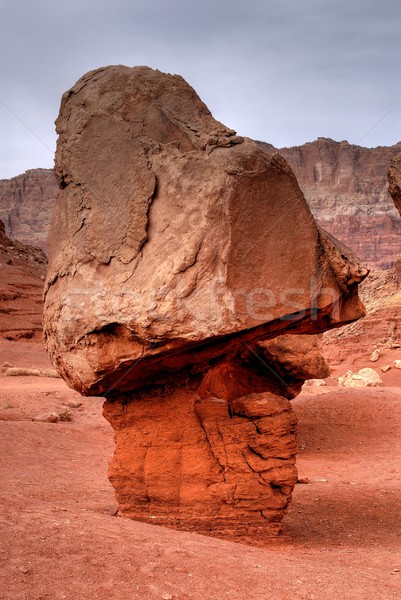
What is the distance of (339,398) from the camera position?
45.7 feet

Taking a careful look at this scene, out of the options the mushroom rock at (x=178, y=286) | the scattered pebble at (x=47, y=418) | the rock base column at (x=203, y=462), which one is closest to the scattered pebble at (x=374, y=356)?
the scattered pebble at (x=47, y=418)

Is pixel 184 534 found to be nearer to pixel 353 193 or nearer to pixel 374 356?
pixel 374 356

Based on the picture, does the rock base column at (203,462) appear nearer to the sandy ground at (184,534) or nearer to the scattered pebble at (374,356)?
the sandy ground at (184,534)

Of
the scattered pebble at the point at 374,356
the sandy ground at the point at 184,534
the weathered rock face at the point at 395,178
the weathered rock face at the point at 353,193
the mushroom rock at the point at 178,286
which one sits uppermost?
the weathered rock face at the point at 353,193

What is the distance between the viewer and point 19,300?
25094mm

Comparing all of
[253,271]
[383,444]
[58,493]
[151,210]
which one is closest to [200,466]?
[253,271]

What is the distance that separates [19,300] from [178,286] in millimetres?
21385

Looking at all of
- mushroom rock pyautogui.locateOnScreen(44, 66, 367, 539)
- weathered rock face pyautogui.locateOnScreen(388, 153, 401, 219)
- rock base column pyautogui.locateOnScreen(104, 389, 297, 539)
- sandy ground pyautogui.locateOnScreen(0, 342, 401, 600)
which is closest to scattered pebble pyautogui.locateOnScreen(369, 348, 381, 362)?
sandy ground pyautogui.locateOnScreen(0, 342, 401, 600)

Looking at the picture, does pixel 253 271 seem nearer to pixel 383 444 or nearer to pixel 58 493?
pixel 58 493

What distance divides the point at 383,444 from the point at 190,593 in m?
8.87

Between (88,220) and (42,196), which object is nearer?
(88,220)

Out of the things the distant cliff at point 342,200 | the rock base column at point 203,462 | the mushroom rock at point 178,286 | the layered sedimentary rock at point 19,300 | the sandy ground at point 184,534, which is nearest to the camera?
the sandy ground at point 184,534

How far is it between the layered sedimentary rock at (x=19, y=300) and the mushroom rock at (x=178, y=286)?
18.0m

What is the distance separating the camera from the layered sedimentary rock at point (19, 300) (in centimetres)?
2316
